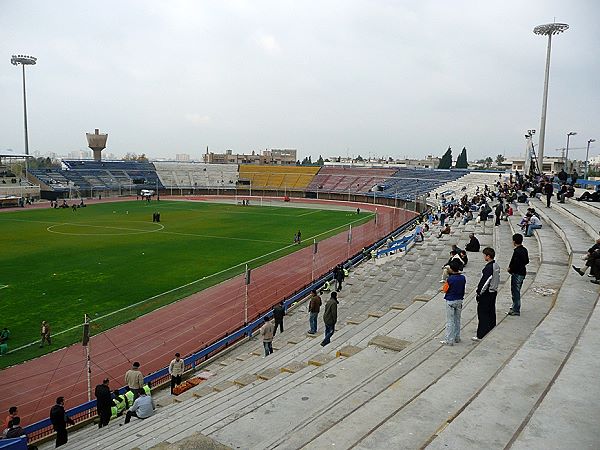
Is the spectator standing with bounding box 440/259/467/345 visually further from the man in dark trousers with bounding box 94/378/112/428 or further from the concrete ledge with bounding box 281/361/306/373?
the man in dark trousers with bounding box 94/378/112/428

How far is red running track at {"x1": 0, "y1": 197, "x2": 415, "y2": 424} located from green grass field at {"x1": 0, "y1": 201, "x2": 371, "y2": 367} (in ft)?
2.91

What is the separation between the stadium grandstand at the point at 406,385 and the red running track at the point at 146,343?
1.90 metres

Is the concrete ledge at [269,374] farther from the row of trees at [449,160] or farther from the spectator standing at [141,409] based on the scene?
the row of trees at [449,160]

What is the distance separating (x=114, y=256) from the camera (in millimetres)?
30516

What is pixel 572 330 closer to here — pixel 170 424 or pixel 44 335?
pixel 170 424

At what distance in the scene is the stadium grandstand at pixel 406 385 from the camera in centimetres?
503

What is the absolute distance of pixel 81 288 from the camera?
22.7 meters

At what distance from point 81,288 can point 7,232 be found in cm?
2309

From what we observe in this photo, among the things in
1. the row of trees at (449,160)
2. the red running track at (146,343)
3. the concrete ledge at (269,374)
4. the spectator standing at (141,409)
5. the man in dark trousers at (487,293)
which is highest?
the row of trees at (449,160)

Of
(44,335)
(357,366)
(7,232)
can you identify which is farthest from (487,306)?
(7,232)

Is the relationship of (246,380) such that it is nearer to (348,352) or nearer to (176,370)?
(348,352)

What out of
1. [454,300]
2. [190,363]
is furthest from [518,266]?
[190,363]

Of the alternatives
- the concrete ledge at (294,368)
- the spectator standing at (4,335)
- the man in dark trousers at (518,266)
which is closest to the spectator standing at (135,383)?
the concrete ledge at (294,368)

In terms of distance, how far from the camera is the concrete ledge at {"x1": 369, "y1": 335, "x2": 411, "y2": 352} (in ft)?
29.1
